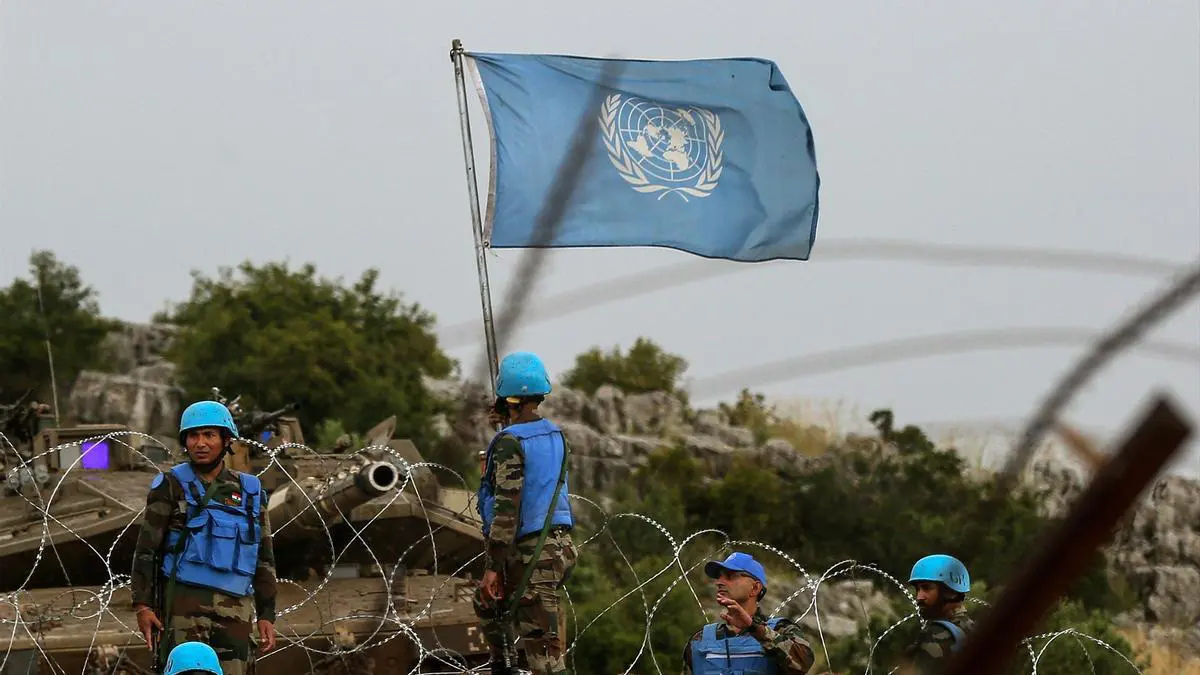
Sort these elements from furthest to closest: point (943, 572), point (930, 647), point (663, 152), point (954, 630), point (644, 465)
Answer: point (644, 465)
point (663, 152)
point (943, 572)
point (954, 630)
point (930, 647)

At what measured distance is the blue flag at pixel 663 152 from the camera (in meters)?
11.8

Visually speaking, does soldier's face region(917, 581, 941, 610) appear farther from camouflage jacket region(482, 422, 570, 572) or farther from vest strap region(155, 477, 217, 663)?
vest strap region(155, 477, 217, 663)

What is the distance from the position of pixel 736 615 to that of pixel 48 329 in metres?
35.3

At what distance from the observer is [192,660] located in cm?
607

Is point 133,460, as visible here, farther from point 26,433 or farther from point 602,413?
point 602,413

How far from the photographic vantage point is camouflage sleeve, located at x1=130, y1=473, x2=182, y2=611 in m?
6.95

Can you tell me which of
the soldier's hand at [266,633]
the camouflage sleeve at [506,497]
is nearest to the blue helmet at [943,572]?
the camouflage sleeve at [506,497]

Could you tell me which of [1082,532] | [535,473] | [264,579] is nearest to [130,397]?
[264,579]

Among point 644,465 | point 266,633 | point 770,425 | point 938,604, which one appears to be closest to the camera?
point 938,604

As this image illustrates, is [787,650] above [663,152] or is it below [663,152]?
below

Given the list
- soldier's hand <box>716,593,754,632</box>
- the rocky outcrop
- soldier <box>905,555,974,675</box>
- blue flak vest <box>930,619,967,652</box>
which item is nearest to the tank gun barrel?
soldier's hand <box>716,593,754,632</box>

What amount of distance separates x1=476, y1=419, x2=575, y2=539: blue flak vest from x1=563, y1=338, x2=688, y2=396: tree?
120ft

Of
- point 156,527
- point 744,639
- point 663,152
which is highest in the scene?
point 663,152

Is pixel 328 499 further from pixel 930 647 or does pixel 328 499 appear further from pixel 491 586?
pixel 930 647
